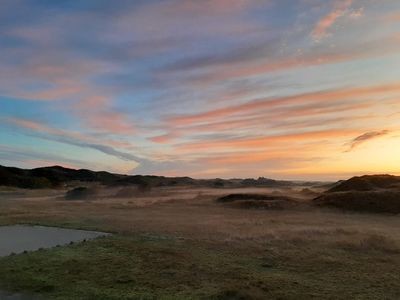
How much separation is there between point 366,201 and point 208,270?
104 ft

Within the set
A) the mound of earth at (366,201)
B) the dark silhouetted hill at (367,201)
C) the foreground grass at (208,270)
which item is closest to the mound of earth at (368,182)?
the dark silhouetted hill at (367,201)

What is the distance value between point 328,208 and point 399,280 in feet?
98.3

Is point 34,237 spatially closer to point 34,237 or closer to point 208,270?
point 34,237

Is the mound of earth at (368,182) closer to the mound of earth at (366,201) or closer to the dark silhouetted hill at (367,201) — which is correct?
the dark silhouetted hill at (367,201)

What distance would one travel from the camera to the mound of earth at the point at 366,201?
40.3 metres

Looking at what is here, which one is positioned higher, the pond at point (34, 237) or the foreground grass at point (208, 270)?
the pond at point (34, 237)

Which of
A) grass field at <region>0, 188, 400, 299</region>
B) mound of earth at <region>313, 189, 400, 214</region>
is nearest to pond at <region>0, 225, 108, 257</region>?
grass field at <region>0, 188, 400, 299</region>

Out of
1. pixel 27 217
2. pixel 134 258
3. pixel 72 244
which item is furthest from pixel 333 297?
pixel 27 217

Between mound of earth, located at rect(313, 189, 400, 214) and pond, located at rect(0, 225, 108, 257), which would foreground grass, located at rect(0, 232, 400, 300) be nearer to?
pond, located at rect(0, 225, 108, 257)

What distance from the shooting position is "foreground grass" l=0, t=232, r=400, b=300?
12836 mm

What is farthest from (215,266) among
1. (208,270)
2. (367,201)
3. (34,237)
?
(367,201)

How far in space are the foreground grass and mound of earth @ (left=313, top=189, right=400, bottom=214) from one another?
2030 cm

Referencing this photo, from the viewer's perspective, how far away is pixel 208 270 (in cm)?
1543

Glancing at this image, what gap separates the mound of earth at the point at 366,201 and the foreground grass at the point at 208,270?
2030 centimetres
